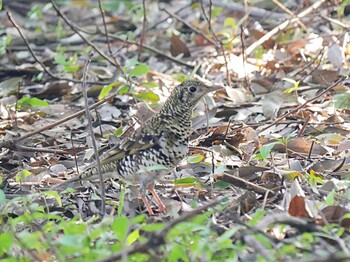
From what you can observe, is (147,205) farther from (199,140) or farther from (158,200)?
(199,140)

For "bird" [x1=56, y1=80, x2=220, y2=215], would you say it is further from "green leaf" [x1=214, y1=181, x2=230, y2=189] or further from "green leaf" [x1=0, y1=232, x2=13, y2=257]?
"green leaf" [x1=0, y1=232, x2=13, y2=257]

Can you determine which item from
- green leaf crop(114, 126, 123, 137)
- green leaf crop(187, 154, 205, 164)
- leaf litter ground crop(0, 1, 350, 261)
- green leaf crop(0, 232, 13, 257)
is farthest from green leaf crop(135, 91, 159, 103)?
green leaf crop(0, 232, 13, 257)

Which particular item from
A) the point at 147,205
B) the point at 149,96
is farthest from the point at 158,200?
the point at 149,96

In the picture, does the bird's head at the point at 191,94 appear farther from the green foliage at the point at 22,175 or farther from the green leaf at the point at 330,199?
the green leaf at the point at 330,199

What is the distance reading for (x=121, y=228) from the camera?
4289mm

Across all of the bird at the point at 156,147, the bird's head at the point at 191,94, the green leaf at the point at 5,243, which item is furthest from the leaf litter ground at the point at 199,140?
the bird's head at the point at 191,94

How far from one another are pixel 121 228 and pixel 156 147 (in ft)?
5.18

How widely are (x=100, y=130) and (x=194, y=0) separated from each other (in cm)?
435

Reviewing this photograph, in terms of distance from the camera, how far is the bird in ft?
18.8

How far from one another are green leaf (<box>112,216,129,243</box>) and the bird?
119 cm

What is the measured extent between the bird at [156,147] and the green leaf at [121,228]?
1189 millimetres

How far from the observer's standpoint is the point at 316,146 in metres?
6.52

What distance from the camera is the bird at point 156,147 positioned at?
5734mm

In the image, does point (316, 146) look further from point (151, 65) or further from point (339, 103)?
point (151, 65)
